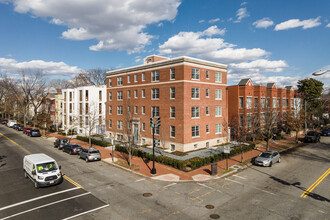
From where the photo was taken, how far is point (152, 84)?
35094 mm

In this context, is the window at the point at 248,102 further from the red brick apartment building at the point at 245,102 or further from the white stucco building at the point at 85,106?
the white stucco building at the point at 85,106

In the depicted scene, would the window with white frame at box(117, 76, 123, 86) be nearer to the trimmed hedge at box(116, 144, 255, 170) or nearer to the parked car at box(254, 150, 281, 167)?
the trimmed hedge at box(116, 144, 255, 170)

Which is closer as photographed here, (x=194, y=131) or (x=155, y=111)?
(x=194, y=131)

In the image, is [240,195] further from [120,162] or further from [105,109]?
[105,109]

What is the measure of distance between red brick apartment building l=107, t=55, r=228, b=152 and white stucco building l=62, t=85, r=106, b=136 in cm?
1106

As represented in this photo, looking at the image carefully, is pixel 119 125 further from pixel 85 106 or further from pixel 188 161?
pixel 188 161

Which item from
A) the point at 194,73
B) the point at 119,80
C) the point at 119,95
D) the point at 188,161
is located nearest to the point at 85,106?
the point at 119,95

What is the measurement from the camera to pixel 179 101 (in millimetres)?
30812

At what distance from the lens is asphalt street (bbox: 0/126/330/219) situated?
1323 centimetres

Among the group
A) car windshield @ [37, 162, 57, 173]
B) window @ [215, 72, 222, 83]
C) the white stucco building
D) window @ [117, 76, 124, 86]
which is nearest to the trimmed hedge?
car windshield @ [37, 162, 57, 173]

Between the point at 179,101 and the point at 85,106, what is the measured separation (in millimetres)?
27654

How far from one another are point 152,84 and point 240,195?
23.3 meters

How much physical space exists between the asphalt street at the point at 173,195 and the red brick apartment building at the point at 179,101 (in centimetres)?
996

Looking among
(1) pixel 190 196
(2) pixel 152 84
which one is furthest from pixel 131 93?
(1) pixel 190 196
